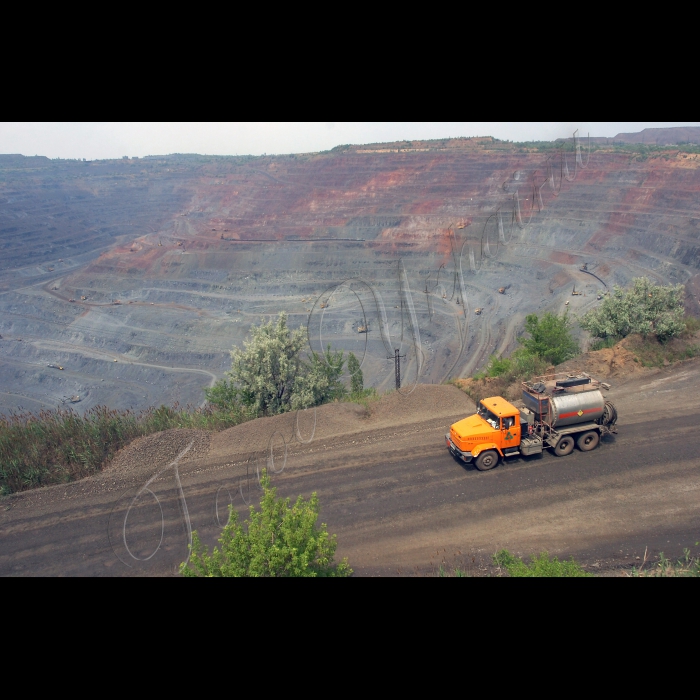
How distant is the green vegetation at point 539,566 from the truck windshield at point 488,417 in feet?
10.9

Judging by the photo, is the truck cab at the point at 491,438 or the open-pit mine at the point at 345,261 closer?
the truck cab at the point at 491,438

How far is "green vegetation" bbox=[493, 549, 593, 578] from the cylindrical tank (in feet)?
12.7

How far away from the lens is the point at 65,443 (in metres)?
14.0

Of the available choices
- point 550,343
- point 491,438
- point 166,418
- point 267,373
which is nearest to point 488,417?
point 491,438

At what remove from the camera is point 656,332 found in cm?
1780

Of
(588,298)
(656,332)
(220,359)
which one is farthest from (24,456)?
(588,298)

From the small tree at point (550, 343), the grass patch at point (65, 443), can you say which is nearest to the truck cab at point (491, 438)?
the grass patch at point (65, 443)

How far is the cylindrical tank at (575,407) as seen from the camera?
11992 millimetres

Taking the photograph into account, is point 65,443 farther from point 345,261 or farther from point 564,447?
point 345,261

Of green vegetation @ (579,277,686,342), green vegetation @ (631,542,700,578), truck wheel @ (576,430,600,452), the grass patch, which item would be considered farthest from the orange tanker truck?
the grass patch

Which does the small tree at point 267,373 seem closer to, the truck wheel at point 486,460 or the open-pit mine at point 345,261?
the truck wheel at point 486,460

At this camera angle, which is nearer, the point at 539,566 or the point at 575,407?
the point at 539,566

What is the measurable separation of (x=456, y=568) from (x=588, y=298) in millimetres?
37942

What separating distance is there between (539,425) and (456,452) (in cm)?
220
